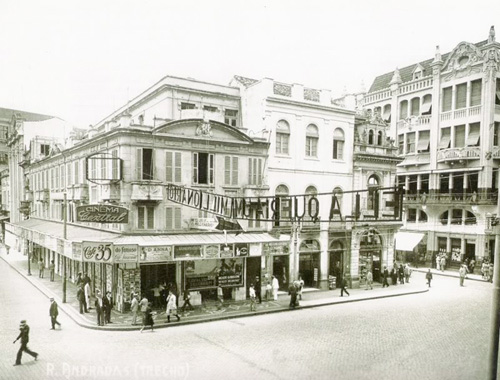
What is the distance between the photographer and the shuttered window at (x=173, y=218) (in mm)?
23766

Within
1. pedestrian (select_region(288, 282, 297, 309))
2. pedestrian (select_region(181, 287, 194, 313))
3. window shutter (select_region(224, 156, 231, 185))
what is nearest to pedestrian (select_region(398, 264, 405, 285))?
pedestrian (select_region(288, 282, 297, 309))

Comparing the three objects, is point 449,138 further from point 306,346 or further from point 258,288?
point 306,346

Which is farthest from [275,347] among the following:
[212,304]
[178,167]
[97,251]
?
[178,167]

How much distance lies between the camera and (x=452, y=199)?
36.1 metres

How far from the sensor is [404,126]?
1558 inches

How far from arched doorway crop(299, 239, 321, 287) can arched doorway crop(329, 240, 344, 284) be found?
1.56m

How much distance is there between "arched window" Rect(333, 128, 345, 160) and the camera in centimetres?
3072

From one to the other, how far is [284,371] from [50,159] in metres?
30.0

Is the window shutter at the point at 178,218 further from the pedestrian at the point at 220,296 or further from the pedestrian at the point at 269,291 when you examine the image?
the pedestrian at the point at 269,291

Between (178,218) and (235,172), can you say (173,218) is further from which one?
(235,172)

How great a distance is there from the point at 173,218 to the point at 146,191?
257 centimetres

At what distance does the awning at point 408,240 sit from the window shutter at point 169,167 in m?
25.3

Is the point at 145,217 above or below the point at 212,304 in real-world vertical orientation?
above

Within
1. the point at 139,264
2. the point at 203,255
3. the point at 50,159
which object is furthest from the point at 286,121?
the point at 50,159
